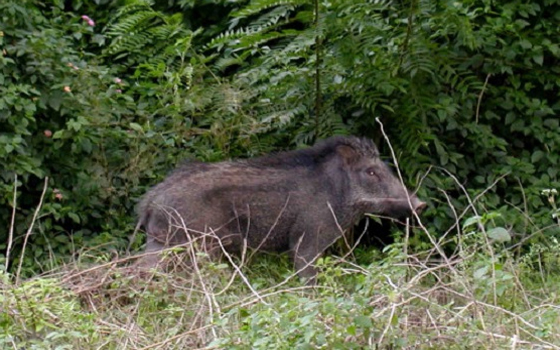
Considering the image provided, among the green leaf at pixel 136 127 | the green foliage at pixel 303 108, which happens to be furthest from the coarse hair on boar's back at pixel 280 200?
the green leaf at pixel 136 127

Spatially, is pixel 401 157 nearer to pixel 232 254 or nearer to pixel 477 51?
pixel 477 51

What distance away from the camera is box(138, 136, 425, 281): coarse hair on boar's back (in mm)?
8727

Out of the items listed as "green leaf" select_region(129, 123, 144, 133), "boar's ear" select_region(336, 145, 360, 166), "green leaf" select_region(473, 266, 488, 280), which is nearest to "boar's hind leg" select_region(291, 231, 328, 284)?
"boar's ear" select_region(336, 145, 360, 166)

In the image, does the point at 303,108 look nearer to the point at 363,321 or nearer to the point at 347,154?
the point at 347,154

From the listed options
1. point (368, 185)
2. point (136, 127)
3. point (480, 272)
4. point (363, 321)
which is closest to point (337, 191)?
point (368, 185)

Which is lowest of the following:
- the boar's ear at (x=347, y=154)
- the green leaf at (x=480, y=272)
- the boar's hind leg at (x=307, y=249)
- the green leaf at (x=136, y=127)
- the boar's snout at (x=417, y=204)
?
the boar's hind leg at (x=307, y=249)

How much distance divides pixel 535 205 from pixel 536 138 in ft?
2.20

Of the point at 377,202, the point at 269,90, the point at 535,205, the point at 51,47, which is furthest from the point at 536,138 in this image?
the point at 51,47

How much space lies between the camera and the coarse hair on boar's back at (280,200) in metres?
8.73

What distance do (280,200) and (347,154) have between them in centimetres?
71

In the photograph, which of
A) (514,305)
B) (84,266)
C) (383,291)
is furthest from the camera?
(84,266)

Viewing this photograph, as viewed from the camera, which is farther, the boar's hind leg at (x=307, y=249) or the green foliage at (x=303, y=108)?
the green foliage at (x=303, y=108)

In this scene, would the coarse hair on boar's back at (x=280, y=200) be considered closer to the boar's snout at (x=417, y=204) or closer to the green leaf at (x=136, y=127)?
the boar's snout at (x=417, y=204)

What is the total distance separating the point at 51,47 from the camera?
9891mm
